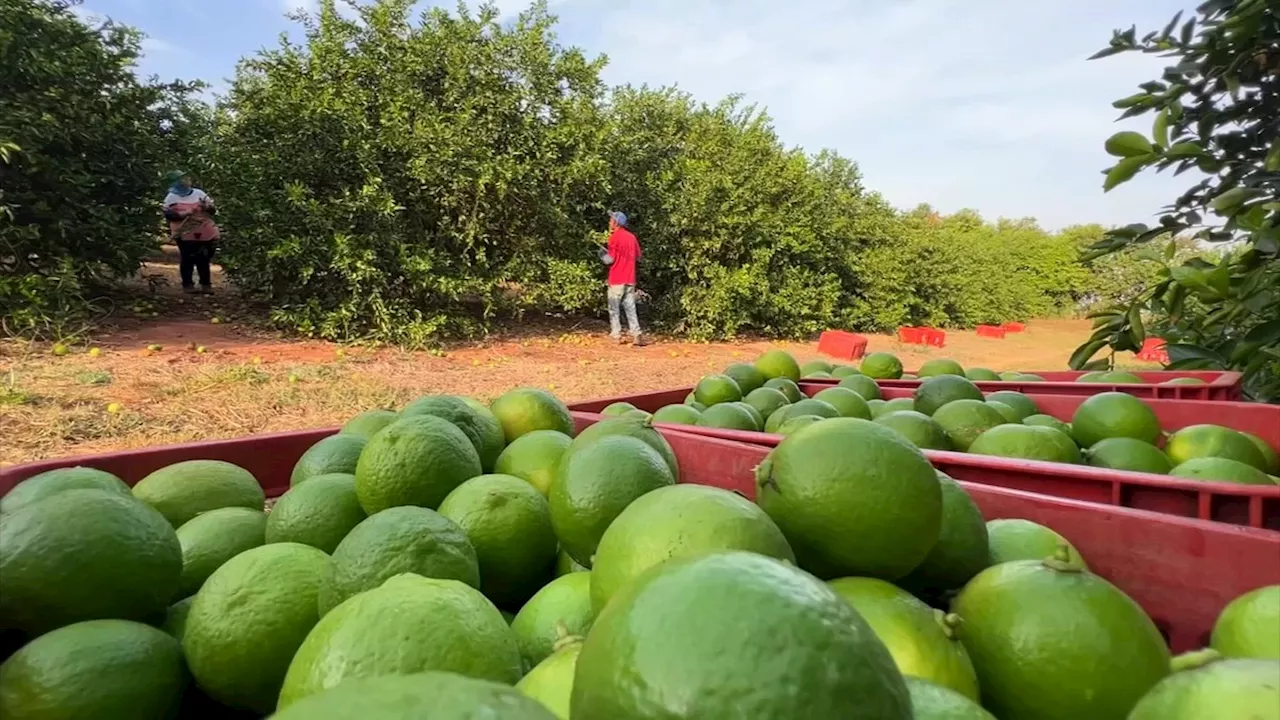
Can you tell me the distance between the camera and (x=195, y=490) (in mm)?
2035

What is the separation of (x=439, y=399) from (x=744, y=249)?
10655mm

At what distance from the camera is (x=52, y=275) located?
8.05 m

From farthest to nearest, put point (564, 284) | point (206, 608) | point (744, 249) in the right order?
point (744, 249)
point (564, 284)
point (206, 608)

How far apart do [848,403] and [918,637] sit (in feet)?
6.97

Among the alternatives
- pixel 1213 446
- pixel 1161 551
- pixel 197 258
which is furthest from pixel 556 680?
pixel 197 258

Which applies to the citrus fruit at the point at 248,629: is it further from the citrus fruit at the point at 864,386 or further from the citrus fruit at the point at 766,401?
the citrus fruit at the point at 864,386

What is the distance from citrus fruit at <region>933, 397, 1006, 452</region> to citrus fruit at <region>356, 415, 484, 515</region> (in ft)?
5.88

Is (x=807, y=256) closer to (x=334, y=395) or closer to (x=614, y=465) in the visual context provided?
(x=334, y=395)

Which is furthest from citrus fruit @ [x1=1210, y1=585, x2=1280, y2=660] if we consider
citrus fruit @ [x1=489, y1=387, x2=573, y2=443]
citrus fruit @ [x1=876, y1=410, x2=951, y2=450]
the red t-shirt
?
Result: the red t-shirt

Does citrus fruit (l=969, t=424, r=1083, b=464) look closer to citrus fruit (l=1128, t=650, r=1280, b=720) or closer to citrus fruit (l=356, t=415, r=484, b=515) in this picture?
citrus fruit (l=1128, t=650, r=1280, b=720)

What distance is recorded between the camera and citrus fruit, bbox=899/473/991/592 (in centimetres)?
154

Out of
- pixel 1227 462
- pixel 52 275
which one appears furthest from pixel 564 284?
pixel 1227 462

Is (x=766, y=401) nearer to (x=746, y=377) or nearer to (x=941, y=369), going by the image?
(x=746, y=377)

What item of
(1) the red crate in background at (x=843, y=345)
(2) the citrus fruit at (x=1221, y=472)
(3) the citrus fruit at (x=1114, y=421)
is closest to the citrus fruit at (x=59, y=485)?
(2) the citrus fruit at (x=1221, y=472)
